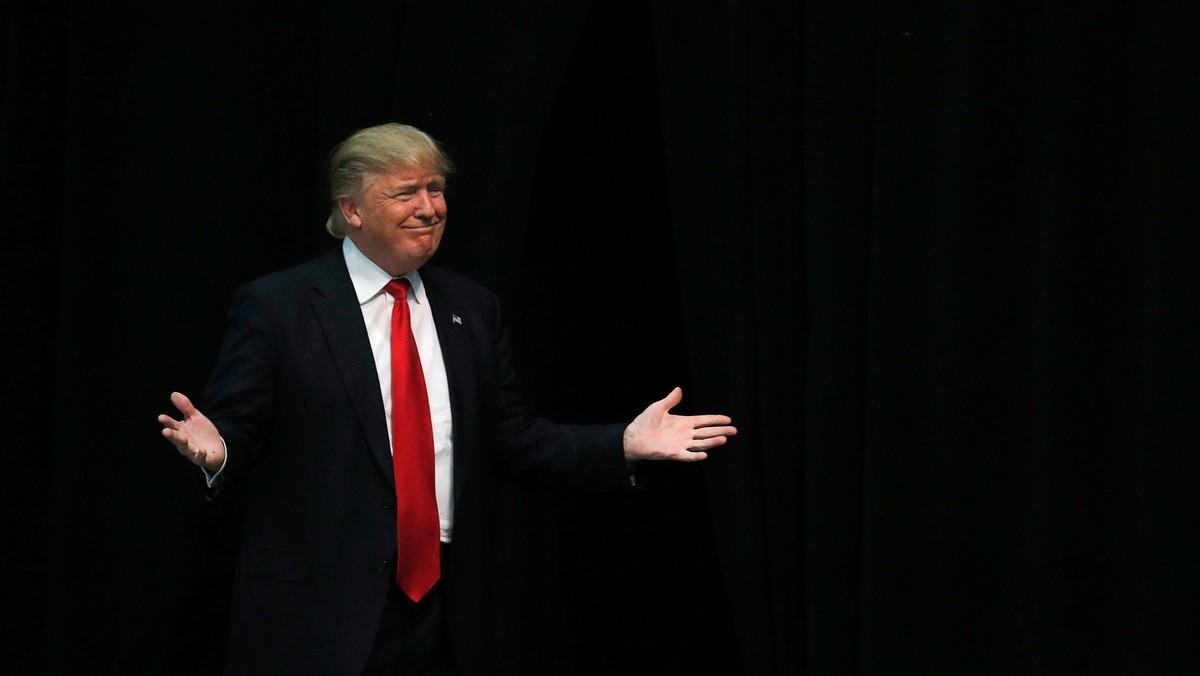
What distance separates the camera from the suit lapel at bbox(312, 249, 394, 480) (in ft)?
7.09

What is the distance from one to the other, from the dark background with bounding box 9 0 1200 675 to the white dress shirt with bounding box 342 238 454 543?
0.53 metres

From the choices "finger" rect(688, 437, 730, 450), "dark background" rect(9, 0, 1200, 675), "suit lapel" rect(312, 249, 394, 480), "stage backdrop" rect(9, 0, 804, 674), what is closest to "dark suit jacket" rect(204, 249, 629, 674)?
"suit lapel" rect(312, 249, 394, 480)

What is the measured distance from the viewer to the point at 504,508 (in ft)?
9.68

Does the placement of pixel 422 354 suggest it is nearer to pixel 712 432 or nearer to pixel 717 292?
pixel 712 432

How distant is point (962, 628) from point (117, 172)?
2.06m

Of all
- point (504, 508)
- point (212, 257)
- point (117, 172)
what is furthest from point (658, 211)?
point (117, 172)

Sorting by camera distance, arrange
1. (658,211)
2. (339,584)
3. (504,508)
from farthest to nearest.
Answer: (658,211)
(504,508)
(339,584)

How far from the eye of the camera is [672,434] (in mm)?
2219

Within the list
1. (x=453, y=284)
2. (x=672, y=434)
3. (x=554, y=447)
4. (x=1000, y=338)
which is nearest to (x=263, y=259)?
(x=453, y=284)

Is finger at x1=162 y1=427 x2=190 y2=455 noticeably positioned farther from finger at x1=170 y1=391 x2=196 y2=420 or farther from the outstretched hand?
the outstretched hand

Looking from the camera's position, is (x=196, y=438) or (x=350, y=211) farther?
(x=350, y=211)

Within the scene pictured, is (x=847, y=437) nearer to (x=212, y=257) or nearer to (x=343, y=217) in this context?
(x=343, y=217)

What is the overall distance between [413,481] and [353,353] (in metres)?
0.23

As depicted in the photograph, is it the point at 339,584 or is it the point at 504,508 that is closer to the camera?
the point at 339,584
